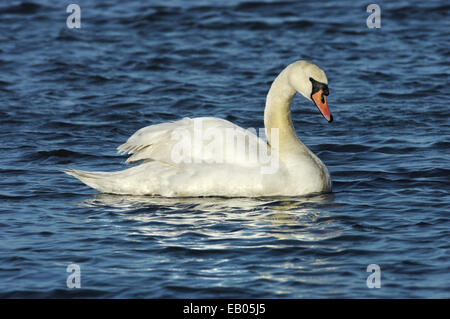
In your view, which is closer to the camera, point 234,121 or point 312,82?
point 312,82

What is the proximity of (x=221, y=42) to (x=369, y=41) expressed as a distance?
2.99 meters

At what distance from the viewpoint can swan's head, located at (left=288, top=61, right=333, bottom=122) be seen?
9.69 metres

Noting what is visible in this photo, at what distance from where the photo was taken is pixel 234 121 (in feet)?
44.6

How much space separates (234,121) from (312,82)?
393cm

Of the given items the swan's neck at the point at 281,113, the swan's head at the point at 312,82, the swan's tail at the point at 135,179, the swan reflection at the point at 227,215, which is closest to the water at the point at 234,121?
the swan reflection at the point at 227,215

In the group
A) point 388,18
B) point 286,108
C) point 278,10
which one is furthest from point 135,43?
point 286,108

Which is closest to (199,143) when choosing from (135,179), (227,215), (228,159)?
(228,159)

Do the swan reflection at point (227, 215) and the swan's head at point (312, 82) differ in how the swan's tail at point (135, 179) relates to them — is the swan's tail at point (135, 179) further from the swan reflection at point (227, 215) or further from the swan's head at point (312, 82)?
the swan's head at point (312, 82)

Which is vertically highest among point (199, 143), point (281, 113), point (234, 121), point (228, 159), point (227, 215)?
point (234, 121)

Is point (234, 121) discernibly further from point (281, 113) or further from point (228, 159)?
point (228, 159)

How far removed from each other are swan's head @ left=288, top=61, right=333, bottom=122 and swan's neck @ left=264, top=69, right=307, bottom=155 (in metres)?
0.13

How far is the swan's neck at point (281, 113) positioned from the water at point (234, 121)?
2.33 ft

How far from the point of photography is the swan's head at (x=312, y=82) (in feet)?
31.8

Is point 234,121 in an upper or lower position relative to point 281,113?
upper
